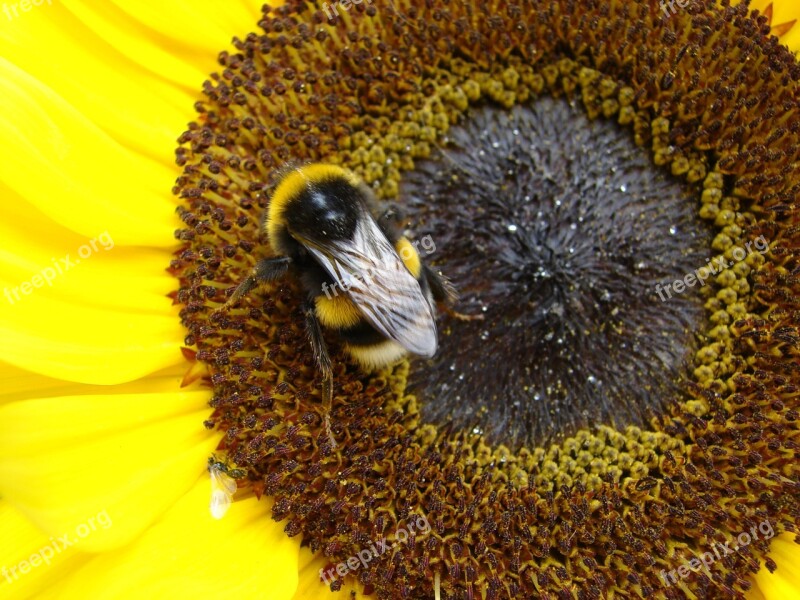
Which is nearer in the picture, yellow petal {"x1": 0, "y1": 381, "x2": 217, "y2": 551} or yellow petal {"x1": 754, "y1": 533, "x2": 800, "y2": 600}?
yellow petal {"x1": 0, "y1": 381, "x2": 217, "y2": 551}

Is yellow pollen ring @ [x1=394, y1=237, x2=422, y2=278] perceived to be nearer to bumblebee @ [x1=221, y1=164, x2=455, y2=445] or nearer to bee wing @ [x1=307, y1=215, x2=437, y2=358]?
bumblebee @ [x1=221, y1=164, x2=455, y2=445]

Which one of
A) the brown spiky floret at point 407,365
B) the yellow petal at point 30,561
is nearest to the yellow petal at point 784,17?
the brown spiky floret at point 407,365

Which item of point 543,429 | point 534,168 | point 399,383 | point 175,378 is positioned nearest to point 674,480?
point 543,429

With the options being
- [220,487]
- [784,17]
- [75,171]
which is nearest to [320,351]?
[220,487]

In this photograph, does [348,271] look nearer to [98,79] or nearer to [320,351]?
[320,351]

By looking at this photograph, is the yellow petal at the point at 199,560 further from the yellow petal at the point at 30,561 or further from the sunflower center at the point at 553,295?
the sunflower center at the point at 553,295

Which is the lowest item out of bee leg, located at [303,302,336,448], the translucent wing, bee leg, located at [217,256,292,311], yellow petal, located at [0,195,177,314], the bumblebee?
the translucent wing

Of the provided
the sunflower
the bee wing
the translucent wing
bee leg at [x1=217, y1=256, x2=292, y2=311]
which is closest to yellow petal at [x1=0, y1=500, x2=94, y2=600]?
the sunflower

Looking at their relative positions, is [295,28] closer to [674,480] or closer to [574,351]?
[574,351]
